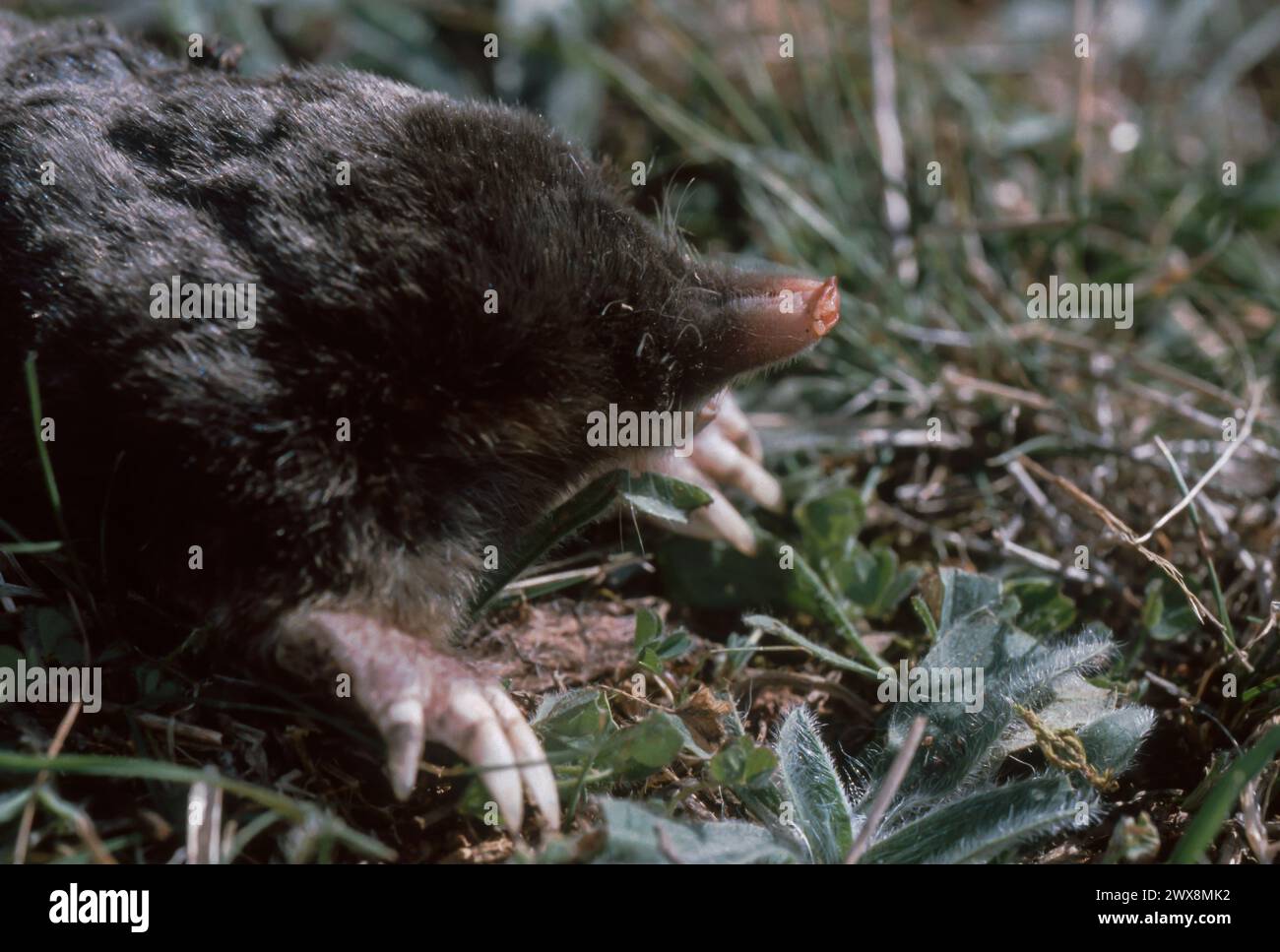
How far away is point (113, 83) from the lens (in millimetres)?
2256

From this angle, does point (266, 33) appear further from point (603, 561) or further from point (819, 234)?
point (603, 561)

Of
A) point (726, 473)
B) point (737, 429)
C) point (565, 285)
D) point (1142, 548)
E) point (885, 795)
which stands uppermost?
point (565, 285)

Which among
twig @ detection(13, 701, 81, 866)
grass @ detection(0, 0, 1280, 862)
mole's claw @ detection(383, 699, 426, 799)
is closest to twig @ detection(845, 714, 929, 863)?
grass @ detection(0, 0, 1280, 862)

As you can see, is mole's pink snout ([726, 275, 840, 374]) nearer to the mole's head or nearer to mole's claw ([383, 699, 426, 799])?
the mole's head

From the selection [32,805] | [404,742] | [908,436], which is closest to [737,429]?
[908,436]

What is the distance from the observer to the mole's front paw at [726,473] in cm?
250

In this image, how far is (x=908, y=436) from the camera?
2.91m

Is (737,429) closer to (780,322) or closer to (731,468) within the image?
(731,468)

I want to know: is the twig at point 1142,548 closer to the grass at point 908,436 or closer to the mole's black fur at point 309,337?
the grass at point 908,436

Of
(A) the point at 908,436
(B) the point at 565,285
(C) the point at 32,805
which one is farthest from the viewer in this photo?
(A) the point at 908,436

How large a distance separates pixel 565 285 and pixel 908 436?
1.22 meters

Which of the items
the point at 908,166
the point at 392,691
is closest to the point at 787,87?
the point at 908,166

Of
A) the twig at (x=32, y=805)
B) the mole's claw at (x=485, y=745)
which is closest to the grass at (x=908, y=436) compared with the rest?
the twig at (x=32, y=805)
